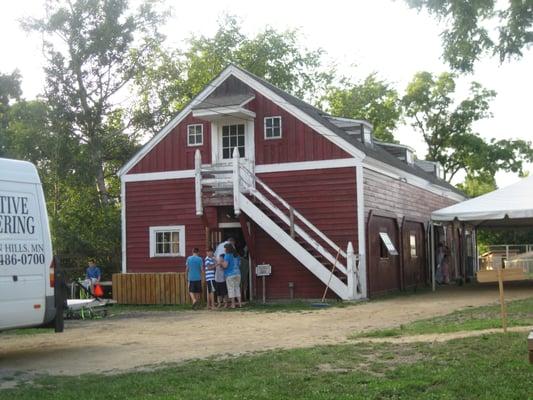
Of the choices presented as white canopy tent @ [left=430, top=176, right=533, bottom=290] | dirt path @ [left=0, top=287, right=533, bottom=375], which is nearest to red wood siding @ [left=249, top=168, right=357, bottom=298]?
dirt path @ [left=0, top=287, right=533, bottom=375]

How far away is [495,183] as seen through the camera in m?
59.2

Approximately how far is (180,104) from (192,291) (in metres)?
25.0

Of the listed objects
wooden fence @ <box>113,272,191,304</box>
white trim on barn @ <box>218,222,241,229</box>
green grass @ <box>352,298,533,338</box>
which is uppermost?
white trim on barn @ <box>218,222,241,229</box>

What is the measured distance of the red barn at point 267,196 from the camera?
20750mm

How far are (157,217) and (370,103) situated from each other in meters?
27.9

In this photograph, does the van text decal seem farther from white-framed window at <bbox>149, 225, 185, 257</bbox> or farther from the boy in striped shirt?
white-framed window at <bbox>149, 225, 185, 257</bbox>

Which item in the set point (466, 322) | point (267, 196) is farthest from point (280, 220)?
point (466, 322)

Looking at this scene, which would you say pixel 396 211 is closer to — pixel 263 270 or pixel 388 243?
pixel 388 243

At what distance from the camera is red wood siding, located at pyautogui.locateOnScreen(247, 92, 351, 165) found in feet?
70.0

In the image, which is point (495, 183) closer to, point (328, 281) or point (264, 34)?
point (264, 34)

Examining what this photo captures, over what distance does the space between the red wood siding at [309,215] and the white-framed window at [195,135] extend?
2.52 m

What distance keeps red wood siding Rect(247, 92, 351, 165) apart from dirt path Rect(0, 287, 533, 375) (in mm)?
4922

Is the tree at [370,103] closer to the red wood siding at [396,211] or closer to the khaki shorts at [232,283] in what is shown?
the red wood siding at [396,211]

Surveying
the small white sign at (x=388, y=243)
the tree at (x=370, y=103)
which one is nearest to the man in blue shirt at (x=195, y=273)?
the small white sign at (x=388, y=243)
